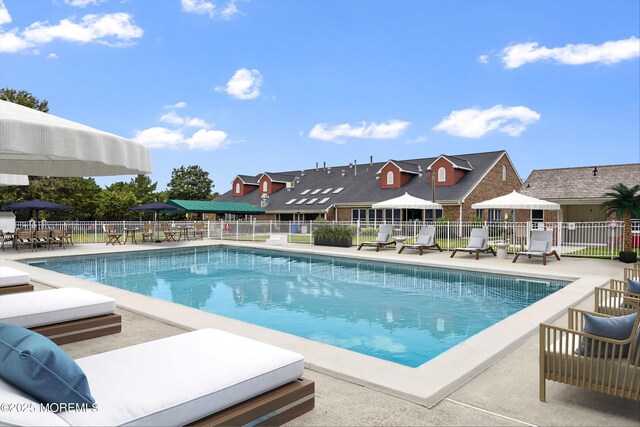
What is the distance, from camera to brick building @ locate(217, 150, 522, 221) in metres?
31.6

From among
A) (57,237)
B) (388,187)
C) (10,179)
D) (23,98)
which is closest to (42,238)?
(57,237)

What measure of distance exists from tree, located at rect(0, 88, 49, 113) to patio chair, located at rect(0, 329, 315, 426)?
3574cm

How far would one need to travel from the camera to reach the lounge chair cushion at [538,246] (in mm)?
15906

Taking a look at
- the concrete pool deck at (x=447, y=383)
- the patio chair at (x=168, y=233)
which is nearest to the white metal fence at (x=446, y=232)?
the patio chair at (x=168, y=233)

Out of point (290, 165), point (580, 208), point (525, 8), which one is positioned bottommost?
point (580, 208)

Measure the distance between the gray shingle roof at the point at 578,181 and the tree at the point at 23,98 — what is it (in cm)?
3564

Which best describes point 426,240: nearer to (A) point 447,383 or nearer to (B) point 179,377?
(A) point 447,383

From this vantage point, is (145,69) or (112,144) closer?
(112,144)

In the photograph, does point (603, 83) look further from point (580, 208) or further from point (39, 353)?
point (39, 353)

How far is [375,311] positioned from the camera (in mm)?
9320

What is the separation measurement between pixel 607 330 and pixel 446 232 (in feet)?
60.2

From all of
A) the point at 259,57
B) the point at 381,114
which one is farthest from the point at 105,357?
the point at 381,114

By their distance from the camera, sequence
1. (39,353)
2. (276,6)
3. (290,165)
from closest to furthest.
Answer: (39,353), (276,6), (290,165)

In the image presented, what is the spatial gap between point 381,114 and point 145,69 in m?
19.3
